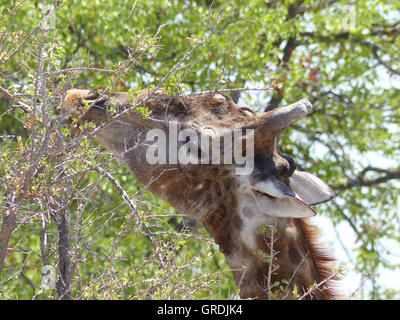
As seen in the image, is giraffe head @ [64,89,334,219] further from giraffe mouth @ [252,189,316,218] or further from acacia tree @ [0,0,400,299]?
acacia tree @ [0,0,400,299]

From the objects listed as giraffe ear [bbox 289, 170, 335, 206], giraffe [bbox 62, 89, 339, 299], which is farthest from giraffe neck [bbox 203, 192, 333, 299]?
giraffe ear [bbox 289, 170, 335, 206]

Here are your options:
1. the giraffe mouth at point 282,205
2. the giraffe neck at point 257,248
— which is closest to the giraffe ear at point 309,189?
the giraffe neck at point 257,248

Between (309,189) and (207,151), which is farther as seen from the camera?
(309,189)

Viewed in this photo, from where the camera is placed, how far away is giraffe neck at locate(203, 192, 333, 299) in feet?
14.6

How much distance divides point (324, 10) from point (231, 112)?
6.80m

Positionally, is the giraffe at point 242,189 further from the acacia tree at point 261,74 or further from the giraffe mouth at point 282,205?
the acacia tree at point 261,74

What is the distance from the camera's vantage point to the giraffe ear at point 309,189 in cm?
482

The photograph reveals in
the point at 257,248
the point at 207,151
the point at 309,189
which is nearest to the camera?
the point at 257,248

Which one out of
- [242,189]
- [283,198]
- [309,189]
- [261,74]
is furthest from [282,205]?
[261,74]

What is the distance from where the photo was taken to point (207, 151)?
4594mm

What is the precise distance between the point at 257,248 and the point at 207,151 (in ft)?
2.37

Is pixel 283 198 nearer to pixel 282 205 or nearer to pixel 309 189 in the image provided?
pixel 282 205

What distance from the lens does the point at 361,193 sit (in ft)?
36.4
